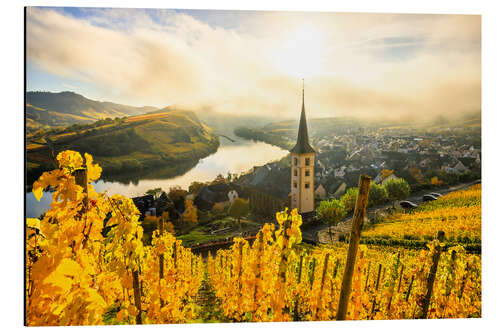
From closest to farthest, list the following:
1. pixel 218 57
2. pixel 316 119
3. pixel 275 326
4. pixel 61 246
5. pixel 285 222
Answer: pixel 61 246
pixel 285 222
pixel 275 326
pixel 218 57
pixel 316 119

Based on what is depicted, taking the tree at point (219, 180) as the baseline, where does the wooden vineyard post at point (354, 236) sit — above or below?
below

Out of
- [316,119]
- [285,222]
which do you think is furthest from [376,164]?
[285,222]

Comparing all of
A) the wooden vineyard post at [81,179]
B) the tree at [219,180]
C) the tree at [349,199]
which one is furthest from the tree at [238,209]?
the wooden vineyard post at [81,179]

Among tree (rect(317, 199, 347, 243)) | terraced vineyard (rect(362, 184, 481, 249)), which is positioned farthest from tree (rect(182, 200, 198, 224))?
terraced vineyard (rect(362, 184, 481, 249))

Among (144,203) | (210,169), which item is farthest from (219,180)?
(144,203)

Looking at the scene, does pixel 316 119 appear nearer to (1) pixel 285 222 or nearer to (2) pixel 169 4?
(1) pixel 285 222

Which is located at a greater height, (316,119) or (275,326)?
(316,119)

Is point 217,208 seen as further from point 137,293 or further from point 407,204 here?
point 407,204

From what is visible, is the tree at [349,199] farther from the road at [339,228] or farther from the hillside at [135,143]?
the hillside at [135,143]
